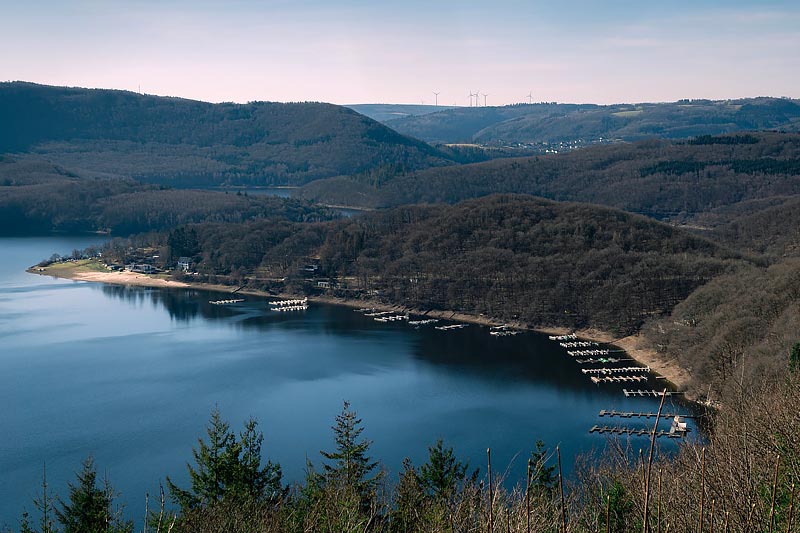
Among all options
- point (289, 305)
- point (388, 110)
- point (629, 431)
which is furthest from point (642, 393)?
point (388, 110)

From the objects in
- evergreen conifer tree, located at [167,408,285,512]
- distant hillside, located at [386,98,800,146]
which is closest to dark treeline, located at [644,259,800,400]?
evergreen conifer tree, located at [167,408,285,512]

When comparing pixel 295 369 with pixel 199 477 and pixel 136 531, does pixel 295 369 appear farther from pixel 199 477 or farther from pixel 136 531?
pixel 199 477

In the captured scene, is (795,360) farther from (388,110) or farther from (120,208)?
(388,110)

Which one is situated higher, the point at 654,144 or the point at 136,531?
the point at 654,144

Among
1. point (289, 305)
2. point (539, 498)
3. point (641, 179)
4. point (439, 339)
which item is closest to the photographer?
point (539, 498)

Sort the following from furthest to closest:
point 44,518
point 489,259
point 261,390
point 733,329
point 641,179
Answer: point 641,179 < point 489,259 < point 261,390 < point 733,329 < point 44,518

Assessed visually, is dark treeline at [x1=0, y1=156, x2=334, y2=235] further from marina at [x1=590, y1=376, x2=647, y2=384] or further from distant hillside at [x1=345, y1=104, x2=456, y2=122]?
distant hillside at [x1=345, y1=104, x2=456, y2=122]

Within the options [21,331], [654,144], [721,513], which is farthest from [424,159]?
[721,513]
